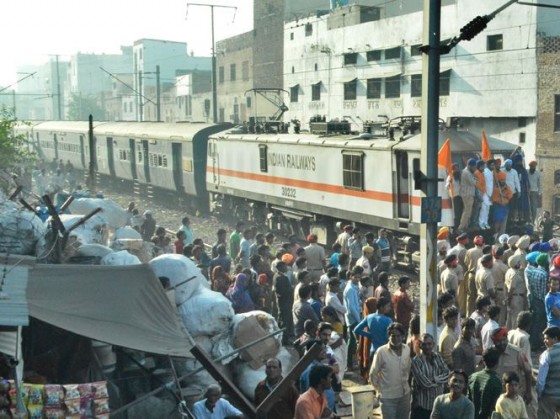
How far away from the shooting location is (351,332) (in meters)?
12.3

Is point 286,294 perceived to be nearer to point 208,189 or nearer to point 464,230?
point 464,230

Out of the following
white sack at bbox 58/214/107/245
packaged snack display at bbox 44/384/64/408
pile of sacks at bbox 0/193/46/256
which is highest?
pile of sacks at bbox 0/193/46/256

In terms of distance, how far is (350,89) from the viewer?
43.3 meters

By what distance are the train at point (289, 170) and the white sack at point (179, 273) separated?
7407mm

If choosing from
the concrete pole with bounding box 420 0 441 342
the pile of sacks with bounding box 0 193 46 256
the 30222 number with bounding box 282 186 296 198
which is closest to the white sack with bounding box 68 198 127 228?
the 30222 number with bounding box 282 186 296 198

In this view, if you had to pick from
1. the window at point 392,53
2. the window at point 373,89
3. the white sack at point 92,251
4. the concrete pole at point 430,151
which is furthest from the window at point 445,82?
the concrete pole at point 430,151

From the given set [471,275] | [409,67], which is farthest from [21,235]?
[409,67]

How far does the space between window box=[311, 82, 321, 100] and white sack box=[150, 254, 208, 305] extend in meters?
35.6

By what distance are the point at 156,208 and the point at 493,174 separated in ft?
58.6

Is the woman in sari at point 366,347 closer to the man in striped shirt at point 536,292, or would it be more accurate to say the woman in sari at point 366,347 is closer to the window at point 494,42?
the man in striped shirt at point 536,292

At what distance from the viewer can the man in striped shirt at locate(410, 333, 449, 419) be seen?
874 cm

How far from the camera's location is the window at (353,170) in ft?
66.1

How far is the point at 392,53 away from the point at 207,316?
30827 mm

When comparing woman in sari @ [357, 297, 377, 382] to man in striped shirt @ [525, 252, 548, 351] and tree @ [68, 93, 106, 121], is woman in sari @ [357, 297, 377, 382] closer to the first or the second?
man in striped shirt @ [525, 252, 548, 351]
